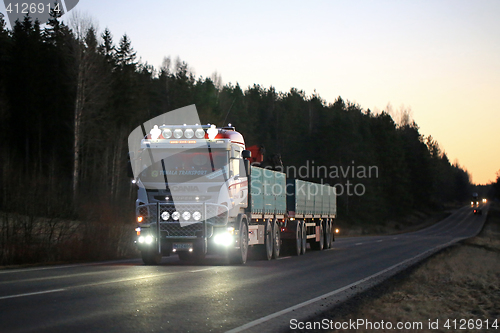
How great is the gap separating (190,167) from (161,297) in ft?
24.5

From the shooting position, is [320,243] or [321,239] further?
[321,239]

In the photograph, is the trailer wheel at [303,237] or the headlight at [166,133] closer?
the headlight at [166,133]

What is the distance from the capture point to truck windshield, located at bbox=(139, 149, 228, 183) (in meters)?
17.0

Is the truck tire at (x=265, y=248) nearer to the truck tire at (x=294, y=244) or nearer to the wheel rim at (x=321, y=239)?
the truck tire at (x=294, y=244)

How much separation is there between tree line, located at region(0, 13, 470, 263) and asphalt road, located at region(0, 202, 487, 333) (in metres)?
5.65

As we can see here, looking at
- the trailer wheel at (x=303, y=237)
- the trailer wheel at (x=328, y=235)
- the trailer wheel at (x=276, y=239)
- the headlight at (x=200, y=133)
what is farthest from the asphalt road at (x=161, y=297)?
the trailer wheel at (x=328, y=235)

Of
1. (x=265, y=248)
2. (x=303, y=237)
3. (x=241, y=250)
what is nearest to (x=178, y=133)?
(x=241, y=250)

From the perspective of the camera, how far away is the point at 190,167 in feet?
56.2

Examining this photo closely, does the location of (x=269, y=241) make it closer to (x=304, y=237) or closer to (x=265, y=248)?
(x=265, y=248)

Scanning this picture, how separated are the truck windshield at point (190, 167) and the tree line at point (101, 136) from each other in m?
5.39

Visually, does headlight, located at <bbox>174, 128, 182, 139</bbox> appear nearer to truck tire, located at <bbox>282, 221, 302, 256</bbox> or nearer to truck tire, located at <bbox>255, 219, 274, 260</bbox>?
truck tire, located at <bbox>255, 219, 274, 260</bbox>

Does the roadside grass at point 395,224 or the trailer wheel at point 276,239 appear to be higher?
the trailer wheel at point 276,239

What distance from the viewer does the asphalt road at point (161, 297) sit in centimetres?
762

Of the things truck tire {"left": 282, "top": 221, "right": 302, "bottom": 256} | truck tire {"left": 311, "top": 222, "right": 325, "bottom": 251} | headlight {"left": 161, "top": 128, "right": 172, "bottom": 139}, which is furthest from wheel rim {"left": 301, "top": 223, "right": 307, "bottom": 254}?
headlight {"left": 161, "top": 128, "right": 172, "bottom": 139}
